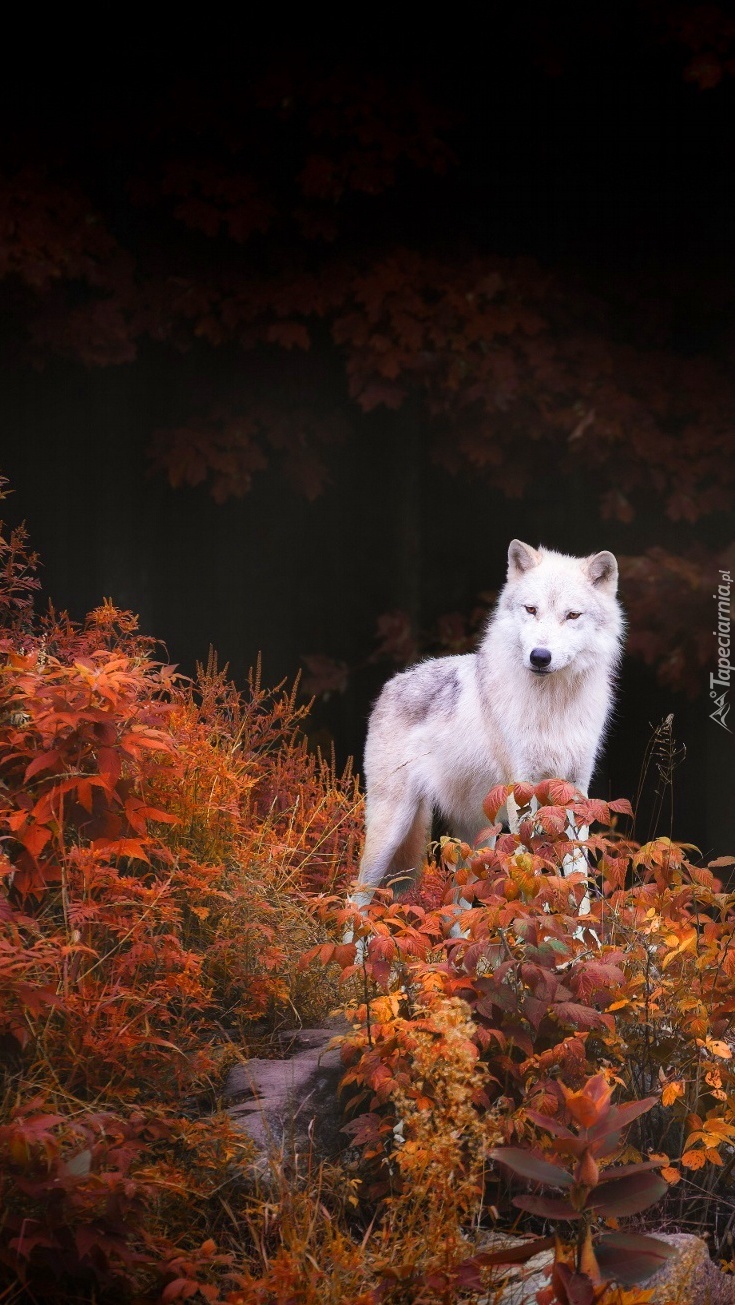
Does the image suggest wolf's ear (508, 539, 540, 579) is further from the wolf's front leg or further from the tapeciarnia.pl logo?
the tapeciarnia.pl logo

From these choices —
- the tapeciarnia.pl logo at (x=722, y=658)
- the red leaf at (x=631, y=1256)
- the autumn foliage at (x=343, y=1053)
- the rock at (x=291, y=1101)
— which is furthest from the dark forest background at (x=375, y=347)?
the red leaf at (x=631, y=1256)

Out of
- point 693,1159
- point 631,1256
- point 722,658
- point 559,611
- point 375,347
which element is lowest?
point 693,1159

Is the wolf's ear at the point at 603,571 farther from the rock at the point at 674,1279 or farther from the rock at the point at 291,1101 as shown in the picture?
the rock at the point at 674,1279

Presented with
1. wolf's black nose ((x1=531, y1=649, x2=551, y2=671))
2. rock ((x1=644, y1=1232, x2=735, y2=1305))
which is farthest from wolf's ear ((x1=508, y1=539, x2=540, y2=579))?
rock ((x1=644, y1=1232, x2=735, y2=1305))

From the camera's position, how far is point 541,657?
381 cm

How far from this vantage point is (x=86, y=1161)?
7.38 ft

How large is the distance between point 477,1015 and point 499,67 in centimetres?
360

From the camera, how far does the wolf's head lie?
3.85 meters

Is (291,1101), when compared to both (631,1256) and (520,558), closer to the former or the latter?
(631,1256)

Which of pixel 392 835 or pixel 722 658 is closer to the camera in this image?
pixel 392 835

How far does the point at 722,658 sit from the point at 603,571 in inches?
43.2

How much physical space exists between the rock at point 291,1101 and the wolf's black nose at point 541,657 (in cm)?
138

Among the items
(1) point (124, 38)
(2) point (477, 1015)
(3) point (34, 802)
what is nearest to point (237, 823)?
(3) point (34, 802)

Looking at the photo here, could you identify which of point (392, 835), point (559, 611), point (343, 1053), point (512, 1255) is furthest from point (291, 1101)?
point (559, 611)
